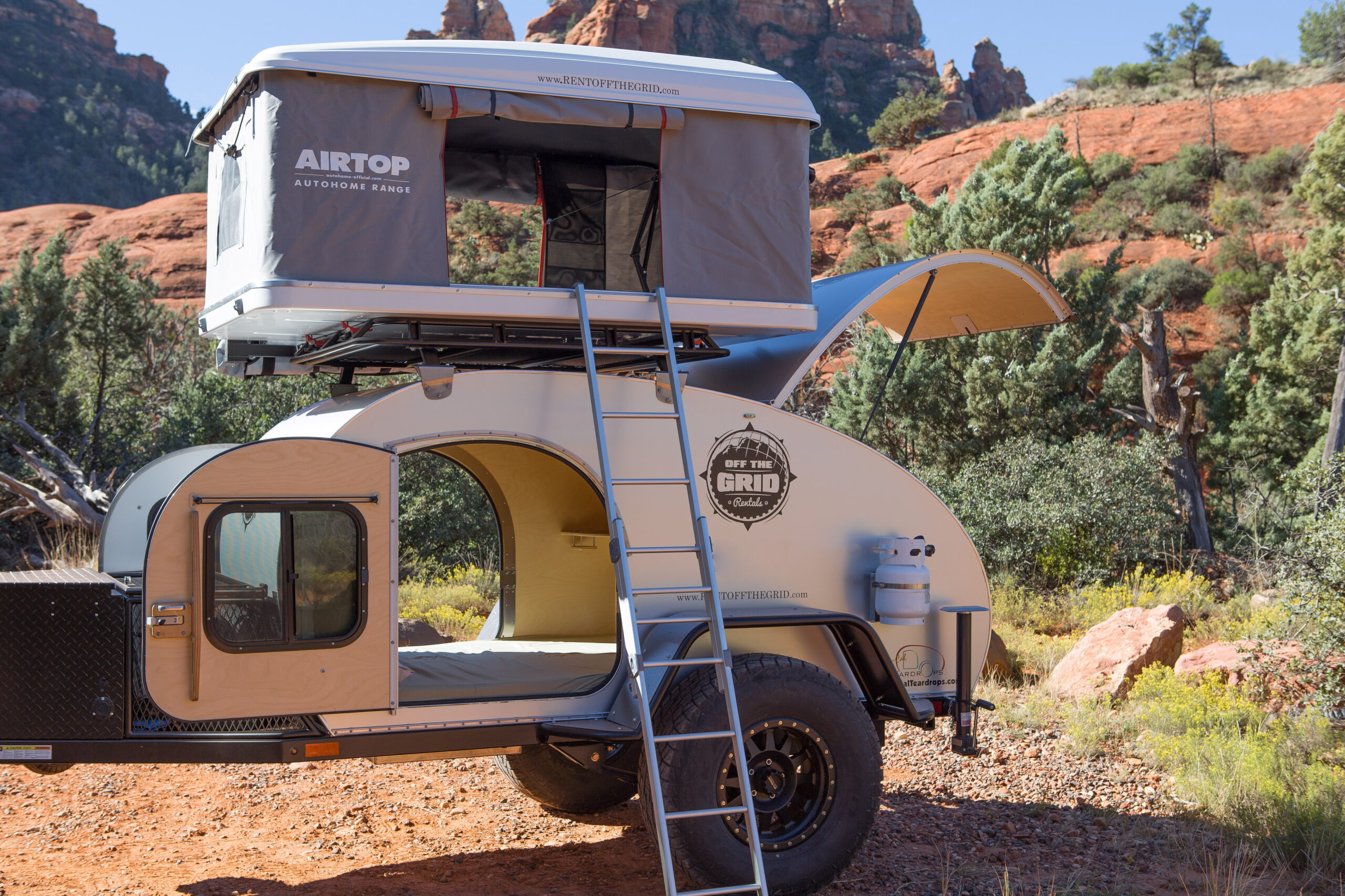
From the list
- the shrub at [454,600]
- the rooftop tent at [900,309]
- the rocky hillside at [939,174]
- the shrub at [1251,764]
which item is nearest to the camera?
the shrub at [1251,764]

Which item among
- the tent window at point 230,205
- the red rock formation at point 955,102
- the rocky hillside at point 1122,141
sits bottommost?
the tent window at point 230,205

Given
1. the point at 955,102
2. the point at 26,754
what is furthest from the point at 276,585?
the point at 955,102

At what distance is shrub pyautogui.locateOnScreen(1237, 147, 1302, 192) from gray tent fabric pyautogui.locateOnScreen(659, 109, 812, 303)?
33630mm

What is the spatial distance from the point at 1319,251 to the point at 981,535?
14.2 metres

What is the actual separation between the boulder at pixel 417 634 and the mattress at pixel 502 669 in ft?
5.58

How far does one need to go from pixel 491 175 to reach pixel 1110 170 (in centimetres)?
3483

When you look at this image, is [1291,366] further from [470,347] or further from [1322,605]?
[470,347]

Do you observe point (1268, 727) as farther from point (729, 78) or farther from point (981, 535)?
point (981, 535)

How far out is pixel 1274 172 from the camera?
110 ft

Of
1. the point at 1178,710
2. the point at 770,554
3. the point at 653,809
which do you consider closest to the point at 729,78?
the point at 770,554

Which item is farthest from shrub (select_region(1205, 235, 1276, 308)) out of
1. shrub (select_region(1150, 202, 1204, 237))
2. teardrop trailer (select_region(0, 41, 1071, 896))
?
teardrop trailer (select_region(0, 41, 1071, 896))

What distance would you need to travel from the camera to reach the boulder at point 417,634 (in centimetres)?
858

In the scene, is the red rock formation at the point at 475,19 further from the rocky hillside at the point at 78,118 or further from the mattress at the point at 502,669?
the mattress at the point at 502,669

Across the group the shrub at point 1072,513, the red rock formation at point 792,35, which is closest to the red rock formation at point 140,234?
the red rock formation at point 792,35
